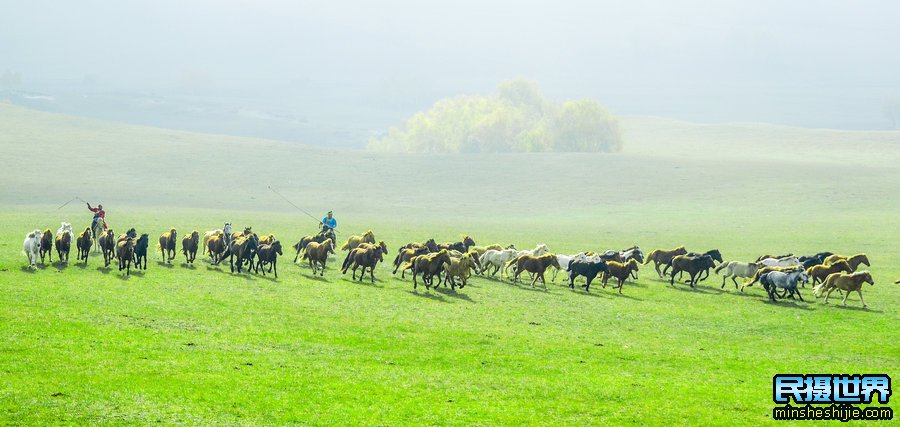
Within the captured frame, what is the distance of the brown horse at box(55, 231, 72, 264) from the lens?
30078mm

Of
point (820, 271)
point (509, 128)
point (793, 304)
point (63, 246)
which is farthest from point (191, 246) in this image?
point (509, 128)

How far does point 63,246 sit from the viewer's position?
3017 cm

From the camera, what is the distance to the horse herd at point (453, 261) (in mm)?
29781

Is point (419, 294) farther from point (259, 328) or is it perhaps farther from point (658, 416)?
point (658, 416)

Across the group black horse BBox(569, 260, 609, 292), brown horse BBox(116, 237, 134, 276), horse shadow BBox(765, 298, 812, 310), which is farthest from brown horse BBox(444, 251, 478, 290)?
brown horse BBox(116, 237, 134, 276)

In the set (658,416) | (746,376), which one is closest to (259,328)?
(658,416)

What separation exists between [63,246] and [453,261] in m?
13.2

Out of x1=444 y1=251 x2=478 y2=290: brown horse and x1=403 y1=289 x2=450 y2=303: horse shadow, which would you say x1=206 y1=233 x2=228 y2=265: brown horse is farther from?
x1=444 y1=251 x2=478 y2=290: brown horse

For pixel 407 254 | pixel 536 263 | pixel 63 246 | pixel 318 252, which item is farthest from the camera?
pixel 407 254

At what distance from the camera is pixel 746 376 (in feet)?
Answer: 67.0

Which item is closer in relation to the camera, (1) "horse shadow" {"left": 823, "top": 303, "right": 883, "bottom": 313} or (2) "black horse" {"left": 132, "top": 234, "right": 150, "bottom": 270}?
(1) "horse shadow" {"left": 823, "top": 303, "right": 883, "bottom": 313}

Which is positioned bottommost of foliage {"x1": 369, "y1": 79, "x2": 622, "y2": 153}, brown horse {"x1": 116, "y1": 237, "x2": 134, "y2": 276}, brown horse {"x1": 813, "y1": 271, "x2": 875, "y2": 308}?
brown horse {"x1": 116, "y1": 237, "x2": 134, "y2": 276}

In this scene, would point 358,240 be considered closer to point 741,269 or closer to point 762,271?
point 741,269

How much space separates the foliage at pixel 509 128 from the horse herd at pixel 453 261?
321ft
